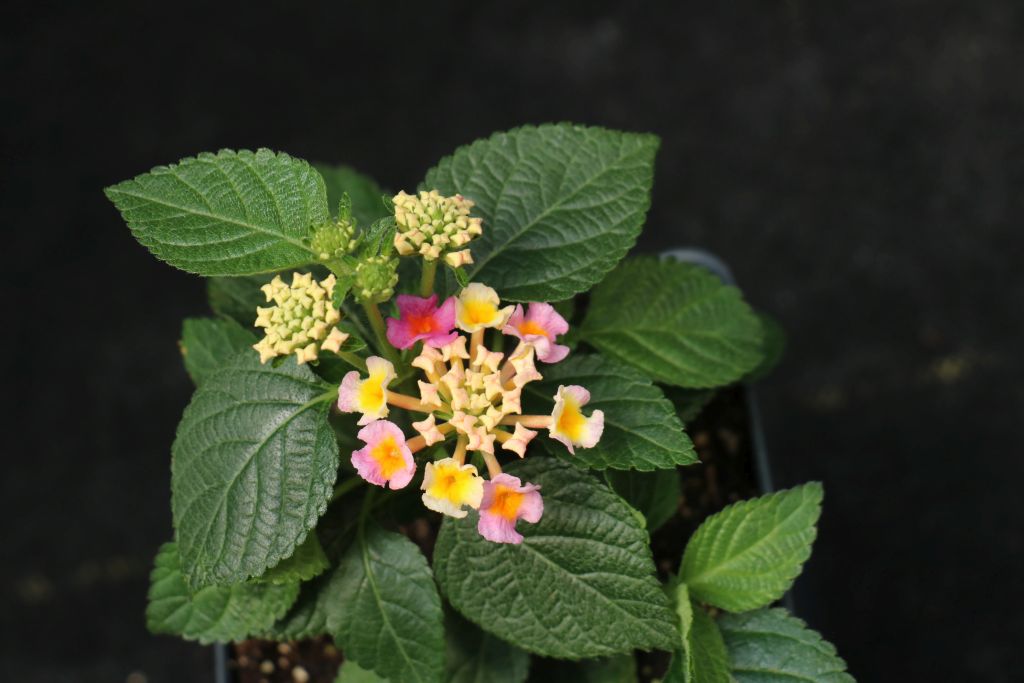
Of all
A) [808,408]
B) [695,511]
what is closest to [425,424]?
[695,511]

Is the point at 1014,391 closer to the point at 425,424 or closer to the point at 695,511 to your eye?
the point at 695,511

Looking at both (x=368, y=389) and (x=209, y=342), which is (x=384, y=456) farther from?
(x=209, y=342)

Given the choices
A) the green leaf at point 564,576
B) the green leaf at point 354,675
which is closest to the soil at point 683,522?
the green leaf at point 354,675

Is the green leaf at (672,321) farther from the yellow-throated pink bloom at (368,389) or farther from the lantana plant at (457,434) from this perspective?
the yellow-throated pink bloom at (368,389)

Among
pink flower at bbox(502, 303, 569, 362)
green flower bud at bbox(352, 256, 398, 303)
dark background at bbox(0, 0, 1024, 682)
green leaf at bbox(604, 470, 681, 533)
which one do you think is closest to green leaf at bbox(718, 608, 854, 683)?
green leaf at bbox(604, 470, 681, 533)

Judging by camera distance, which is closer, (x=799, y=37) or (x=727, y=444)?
(x=727, y=444)

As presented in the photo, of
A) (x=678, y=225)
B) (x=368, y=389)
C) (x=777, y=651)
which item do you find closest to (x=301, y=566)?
(x=368, y=389)
